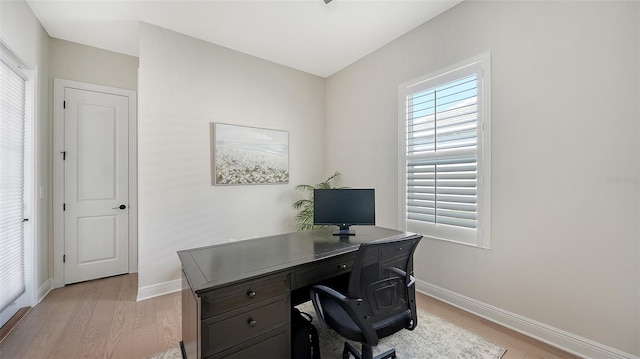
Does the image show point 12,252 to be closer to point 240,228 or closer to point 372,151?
point 240,228

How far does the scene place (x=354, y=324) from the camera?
143 centimetres

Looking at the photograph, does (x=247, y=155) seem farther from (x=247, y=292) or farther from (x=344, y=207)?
(x=247, y=292)

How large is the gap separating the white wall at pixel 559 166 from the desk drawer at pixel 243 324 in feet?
6.25

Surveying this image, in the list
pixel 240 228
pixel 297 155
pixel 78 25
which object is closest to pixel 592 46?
pixel 297 155

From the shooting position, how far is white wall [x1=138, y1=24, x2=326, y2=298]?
271 cm

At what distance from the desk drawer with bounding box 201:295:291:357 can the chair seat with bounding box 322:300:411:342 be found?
0.27 meters

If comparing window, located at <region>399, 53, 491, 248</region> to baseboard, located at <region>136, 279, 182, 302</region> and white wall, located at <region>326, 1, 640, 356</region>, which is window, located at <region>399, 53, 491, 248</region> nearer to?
white wall, located at <region>326, 1, 640, 356</region>

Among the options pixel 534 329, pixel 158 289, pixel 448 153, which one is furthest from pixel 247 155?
pixel 534 329

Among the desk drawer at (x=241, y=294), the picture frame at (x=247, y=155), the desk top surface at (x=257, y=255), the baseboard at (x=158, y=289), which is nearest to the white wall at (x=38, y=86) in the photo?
the baseboard at (x=158, y=289)

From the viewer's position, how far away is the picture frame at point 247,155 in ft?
10.3

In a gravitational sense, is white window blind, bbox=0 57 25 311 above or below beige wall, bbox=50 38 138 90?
below

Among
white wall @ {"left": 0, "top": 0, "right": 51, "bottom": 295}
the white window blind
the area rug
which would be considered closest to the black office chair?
the area rug

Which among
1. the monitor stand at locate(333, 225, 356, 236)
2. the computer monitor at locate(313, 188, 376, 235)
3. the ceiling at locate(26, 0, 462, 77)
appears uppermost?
the ceiling at locate(26, 0, 462, 77)

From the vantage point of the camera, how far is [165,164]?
2801 mm
